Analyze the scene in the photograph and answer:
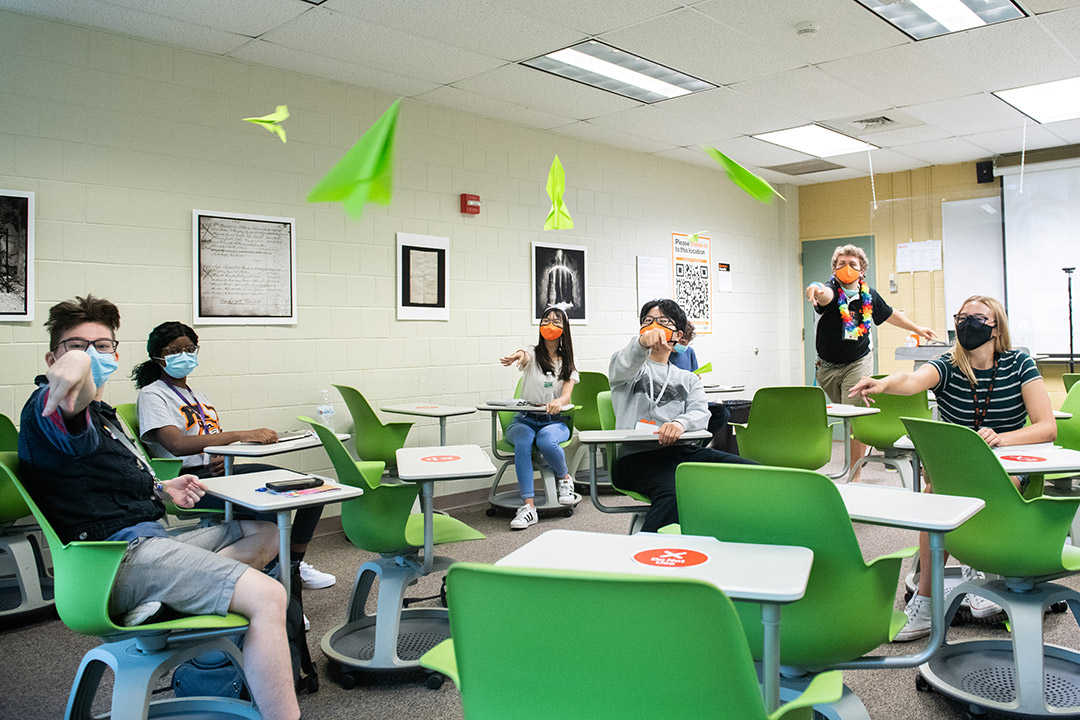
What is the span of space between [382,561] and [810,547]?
5.64ft

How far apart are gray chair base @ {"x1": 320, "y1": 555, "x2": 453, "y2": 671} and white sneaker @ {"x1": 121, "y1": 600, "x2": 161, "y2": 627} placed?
0.87 m

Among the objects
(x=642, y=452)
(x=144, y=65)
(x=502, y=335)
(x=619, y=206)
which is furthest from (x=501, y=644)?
(x=619, y=206)

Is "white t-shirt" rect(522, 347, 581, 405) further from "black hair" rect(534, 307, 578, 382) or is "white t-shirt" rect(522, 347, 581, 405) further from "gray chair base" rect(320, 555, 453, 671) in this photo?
"gray chair base" rect(320, 555, 453, 671)

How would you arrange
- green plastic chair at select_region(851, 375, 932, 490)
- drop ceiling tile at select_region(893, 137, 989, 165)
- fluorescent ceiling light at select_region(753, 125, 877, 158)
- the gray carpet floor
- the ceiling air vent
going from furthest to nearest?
1. the ceiling air vent
2. drop ceiling tile at select_region(893, 137, 989, 165)
3. fluorescent ceiling light at select_region(753, 125, 877, 158)
4. green plastic chair at select_region(851, 375, 932, 490)
5. the gray carpet floor

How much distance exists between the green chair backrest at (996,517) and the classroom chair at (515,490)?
2968mm

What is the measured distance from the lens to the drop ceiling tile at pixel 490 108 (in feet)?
17.7

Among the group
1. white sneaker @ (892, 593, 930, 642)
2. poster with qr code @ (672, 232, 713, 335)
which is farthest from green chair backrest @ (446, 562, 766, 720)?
poster with qr code @ (672, 232, 713, 335)

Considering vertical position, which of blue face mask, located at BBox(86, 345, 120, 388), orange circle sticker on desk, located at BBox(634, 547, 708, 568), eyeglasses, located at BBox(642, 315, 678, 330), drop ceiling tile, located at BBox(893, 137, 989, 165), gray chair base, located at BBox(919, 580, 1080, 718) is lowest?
gray chair base, located at BBox(919, 580, 1080, 718)

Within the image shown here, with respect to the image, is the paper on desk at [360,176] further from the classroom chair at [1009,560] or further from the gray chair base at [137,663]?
the classroom chair at [1009,560]

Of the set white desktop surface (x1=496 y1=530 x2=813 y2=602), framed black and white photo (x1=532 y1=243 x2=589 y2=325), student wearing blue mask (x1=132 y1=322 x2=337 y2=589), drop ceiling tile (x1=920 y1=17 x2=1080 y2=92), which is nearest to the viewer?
white desktop surface (x1=496 y1=530 x2=813 y2=602)

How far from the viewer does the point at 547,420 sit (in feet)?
18.2

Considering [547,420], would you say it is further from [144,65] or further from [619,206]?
[144,65]

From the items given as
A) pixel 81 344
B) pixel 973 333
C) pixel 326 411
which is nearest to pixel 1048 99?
pixel 973 333

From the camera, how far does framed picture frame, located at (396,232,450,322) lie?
5.47 m
